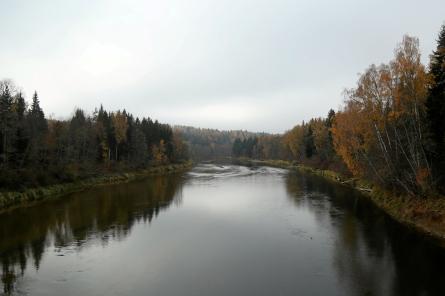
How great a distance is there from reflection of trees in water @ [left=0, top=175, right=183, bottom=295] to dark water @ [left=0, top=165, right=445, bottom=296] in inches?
3.4

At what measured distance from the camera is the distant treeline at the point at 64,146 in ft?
149

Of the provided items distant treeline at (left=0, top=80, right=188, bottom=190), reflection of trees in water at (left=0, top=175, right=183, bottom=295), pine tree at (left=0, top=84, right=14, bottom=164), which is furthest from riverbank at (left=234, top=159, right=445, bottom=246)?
pine tree at (left=0, top=84, right=14, bottom=164)

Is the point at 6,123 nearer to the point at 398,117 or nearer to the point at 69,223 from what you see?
the point at 69,223

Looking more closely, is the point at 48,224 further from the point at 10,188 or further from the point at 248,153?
the point at 248,153

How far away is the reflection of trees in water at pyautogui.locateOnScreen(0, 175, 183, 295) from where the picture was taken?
853 inches

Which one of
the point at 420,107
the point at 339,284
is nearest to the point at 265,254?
the point at 339,284

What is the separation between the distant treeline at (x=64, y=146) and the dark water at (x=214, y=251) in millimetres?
11131

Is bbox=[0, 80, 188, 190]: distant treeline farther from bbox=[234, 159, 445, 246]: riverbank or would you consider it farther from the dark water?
bbox=[234, 159, 445, 246]: riverbank

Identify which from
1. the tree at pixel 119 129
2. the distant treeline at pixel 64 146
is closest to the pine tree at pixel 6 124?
the distant treeline at pixel 64 146

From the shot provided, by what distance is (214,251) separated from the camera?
904 inches

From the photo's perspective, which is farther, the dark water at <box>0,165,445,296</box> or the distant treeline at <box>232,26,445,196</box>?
the distant treeline at <box>232,26,445,196</box>

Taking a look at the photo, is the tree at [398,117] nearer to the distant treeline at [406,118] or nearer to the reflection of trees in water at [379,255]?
the distant treeline at [406,118]

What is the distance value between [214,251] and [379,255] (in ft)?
32.5

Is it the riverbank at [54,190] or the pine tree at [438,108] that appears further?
the riverbank at [54,190]
